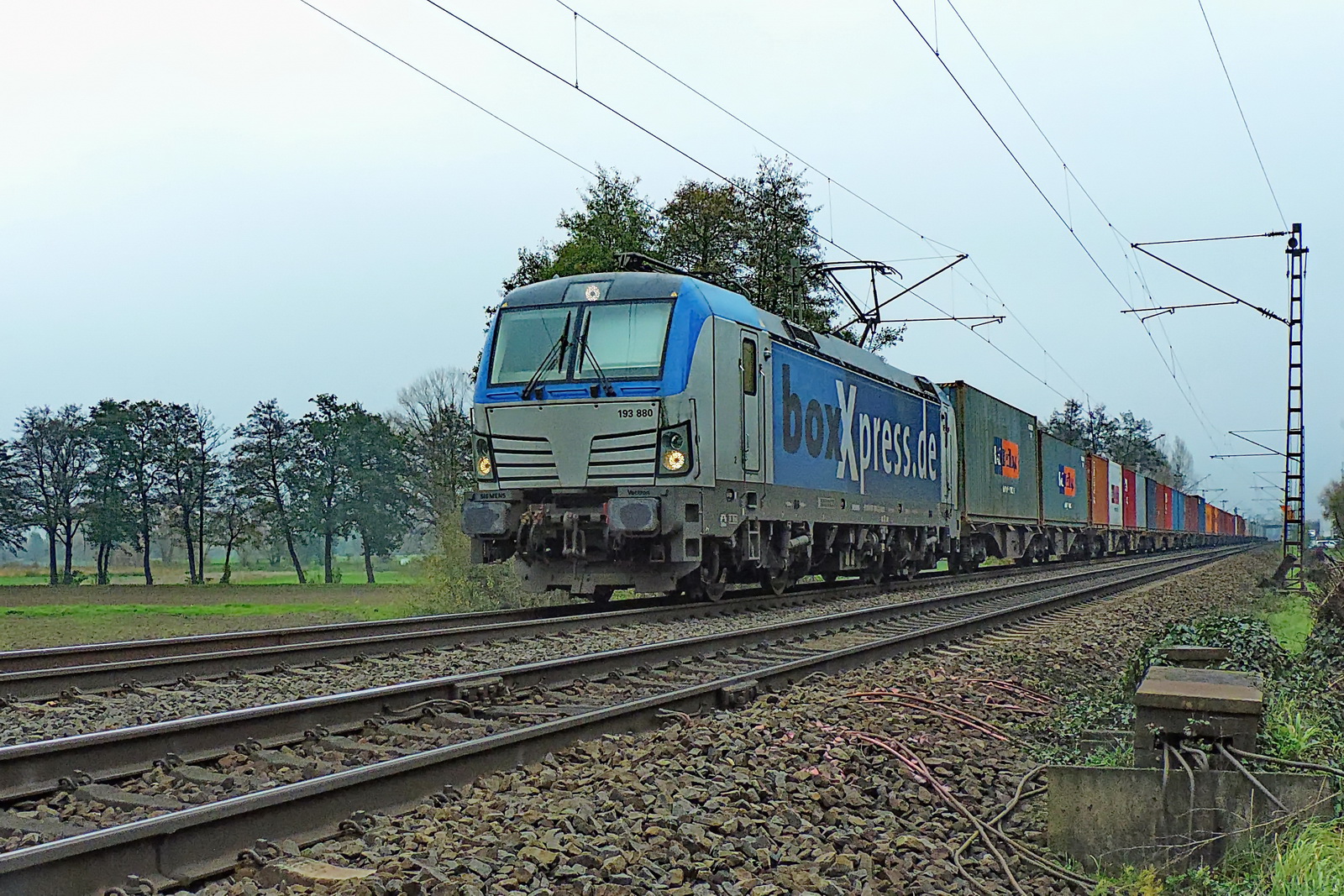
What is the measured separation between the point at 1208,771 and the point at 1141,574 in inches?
917

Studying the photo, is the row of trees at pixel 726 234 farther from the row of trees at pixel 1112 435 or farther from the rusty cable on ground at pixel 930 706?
the row of trees at pixel 1112 435

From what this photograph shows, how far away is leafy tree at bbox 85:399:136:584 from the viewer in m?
34.3

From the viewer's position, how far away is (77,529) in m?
34.3

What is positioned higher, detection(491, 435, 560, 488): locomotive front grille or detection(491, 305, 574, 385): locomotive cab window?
detection(491, 305, 574, 385): locomotive cab window

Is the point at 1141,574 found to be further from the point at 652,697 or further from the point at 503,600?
the point at 652,697

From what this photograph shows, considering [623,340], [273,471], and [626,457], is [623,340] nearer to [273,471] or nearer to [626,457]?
[626,457]

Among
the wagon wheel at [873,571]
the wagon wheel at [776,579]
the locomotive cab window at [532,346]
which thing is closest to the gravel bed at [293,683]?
the locomotive cab window at [532,346]

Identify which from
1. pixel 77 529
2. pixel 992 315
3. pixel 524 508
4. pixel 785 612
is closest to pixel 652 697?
pixel 524 508

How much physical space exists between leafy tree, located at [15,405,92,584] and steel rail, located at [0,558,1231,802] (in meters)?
29.4

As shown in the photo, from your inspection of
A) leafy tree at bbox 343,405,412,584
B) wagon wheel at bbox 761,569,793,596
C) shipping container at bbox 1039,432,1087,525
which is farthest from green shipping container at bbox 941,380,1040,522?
leafy tree at bbox 343,405,412,584

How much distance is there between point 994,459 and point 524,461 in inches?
611

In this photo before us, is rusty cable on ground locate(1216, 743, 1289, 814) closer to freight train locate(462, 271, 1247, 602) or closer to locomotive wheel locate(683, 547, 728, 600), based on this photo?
freight train locate(462, 271, 1247, 602)

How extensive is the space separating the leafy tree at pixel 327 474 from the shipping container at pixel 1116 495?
2411 centimetres

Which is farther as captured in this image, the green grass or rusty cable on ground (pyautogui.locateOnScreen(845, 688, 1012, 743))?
the green grass
